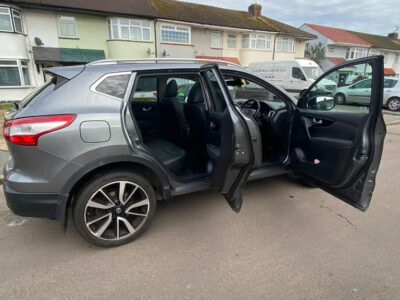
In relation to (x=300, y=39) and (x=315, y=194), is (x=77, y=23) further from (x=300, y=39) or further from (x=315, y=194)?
(x=300, y=39)

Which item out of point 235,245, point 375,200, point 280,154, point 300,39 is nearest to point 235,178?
point 235,245

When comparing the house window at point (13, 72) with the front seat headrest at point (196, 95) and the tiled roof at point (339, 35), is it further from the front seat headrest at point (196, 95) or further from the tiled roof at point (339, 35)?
the tiled roof at point (339, 35)

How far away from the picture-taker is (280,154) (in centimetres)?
323

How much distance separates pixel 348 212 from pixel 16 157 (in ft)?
11.5

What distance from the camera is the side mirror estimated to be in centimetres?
269

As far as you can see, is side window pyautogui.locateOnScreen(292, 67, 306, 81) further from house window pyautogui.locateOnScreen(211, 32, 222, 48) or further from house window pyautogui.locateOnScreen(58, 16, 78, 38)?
house window pyautogui.locateOnScreen(58, 16, 78, 38)

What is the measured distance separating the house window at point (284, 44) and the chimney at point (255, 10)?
147 inches

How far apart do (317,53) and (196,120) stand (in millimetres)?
31306

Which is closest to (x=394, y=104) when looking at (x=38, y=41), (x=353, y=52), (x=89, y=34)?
(x=89, y=34)

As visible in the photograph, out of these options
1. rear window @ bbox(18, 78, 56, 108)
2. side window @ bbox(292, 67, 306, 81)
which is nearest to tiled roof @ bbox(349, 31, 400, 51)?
side window @ bbox(292, 67, 306, 81)

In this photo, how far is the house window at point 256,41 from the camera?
2138cm

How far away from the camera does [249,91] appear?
3707 mm

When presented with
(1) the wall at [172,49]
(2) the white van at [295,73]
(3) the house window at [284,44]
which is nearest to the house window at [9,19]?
(1) the wall at [172,49]

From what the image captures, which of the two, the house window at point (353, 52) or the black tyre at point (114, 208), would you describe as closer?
A: the black tyre at point (114, 208)
